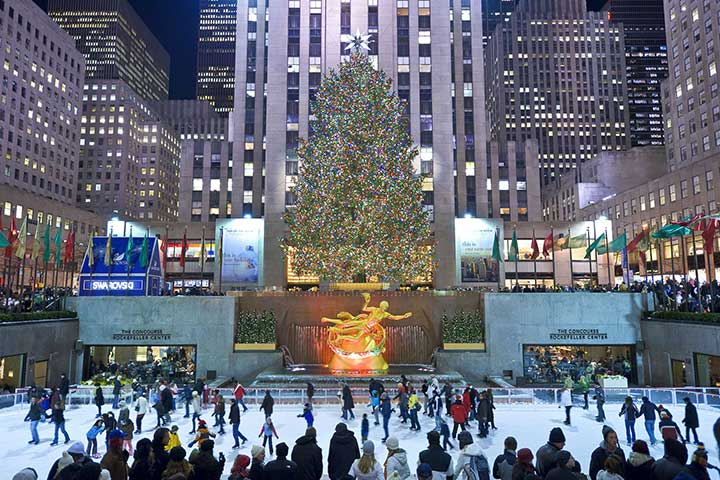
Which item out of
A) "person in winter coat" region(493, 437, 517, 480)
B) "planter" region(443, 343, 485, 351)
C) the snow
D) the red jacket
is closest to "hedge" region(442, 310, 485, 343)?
"planter" region(443, 343, 485, 351)

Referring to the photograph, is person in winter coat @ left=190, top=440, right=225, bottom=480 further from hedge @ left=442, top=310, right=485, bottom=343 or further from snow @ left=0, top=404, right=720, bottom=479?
hedge @ left=442, top=310, right=485, bottom=343

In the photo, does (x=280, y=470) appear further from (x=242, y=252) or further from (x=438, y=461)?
(x=242, y=252)

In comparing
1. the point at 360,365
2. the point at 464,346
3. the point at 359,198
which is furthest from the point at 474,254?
the point at 360,365

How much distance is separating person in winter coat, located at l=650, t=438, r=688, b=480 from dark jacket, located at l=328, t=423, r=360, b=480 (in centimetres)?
450

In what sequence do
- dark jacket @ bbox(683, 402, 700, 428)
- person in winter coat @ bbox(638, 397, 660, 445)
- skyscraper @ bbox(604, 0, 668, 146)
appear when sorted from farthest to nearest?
1. skyscraper @ bbox(604, 0, 668, 146)
2. person in winter coat @ bbox(638, 397, 660, 445)
3. dark jacket @ bbox(683, 402, 700, 428)

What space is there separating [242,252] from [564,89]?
125 m

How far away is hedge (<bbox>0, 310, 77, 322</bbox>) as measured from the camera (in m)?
27.9

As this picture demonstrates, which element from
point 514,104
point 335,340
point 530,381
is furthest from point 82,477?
point 514,104

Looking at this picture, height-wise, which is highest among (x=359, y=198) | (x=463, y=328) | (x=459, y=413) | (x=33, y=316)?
(x=359, y=198)

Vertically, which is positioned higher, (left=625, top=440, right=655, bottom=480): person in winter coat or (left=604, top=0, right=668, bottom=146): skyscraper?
(left=604, top=0, right=668, bottom=146): skyscraper

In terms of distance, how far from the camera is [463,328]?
3297 centimetres

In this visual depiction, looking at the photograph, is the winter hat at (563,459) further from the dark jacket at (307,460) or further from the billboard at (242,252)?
the billboard at (242,252)

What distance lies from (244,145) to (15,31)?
51570 millimetres

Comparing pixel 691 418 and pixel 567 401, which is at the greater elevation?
pixel 691 418
